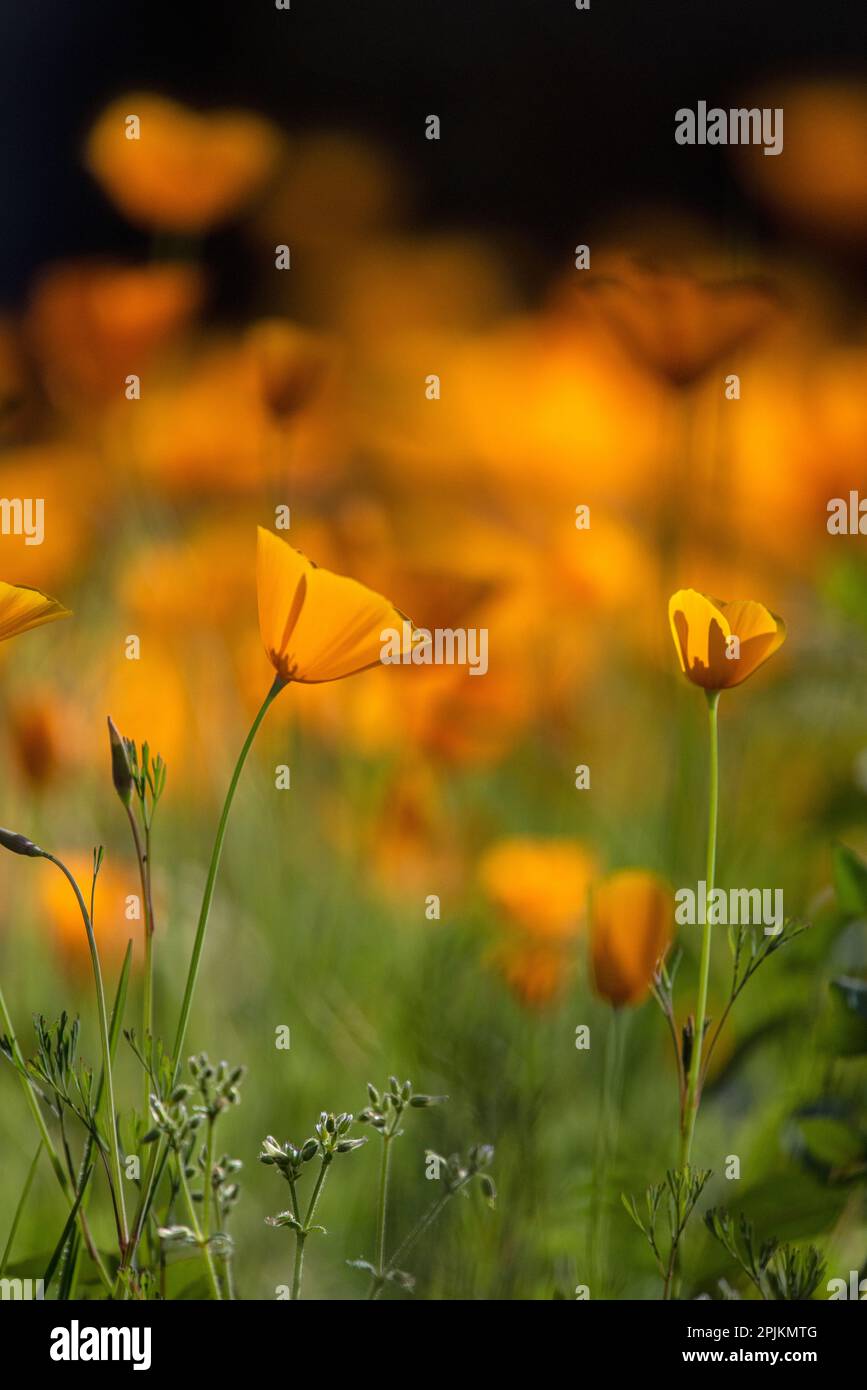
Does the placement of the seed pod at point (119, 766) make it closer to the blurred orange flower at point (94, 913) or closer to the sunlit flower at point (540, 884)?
the blurred orange flower at point (94, 913)

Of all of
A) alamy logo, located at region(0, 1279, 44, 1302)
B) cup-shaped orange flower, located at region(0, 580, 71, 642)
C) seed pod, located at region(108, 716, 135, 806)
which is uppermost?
cup-shaped orange flower, located at region(0, 580, 71, 642)

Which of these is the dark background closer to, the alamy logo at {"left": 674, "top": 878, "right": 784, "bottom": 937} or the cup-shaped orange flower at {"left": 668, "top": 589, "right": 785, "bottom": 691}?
the cup-shaped orange flower at {"left": 668, "top": 589, "right": 785, "bottom": 691}

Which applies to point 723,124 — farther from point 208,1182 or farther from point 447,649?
point 208,1182

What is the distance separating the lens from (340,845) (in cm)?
85

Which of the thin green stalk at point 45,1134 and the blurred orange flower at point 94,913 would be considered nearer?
the thin green stalk at point 45,1134

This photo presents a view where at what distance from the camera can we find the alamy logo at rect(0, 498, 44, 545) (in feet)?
2.72

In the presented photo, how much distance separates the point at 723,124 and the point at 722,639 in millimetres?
344

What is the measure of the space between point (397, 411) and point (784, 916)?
1.29ft

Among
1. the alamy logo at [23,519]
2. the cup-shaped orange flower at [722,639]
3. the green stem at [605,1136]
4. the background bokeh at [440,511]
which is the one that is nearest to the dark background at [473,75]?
the background bokeh at [440,511]

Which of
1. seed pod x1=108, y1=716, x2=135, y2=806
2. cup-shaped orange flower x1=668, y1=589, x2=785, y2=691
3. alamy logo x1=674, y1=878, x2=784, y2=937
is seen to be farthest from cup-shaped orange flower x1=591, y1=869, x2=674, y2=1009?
seed pod x1=108, y1=716, x2=135, y2=806

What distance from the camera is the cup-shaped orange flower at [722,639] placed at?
0.69 m

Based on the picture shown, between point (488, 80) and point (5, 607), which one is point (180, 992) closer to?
point (5, 607)
